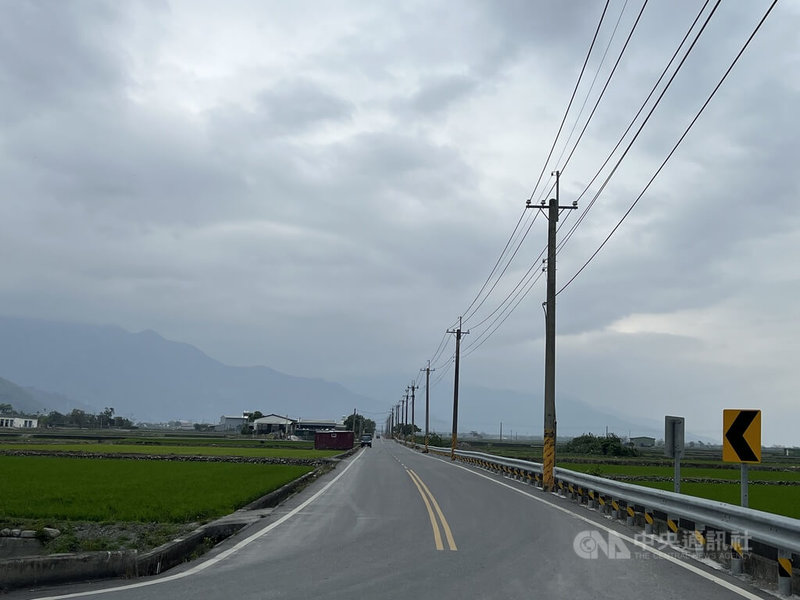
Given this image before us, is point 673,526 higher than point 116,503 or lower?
higher

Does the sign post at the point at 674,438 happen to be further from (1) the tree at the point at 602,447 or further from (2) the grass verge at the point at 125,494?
(1) the tree at the point at 602,447

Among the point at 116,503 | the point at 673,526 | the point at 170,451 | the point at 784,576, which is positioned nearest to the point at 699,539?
the point at 673,526

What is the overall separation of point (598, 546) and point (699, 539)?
1635mm

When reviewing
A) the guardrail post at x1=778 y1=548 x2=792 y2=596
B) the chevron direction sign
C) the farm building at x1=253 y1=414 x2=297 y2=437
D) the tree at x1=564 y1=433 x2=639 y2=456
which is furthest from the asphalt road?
the farm building at x1=253 y1=414 x2=297 y2=437

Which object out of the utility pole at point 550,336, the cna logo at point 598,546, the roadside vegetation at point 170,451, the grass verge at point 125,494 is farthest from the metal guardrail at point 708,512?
the roadside vegetation at point 170,451

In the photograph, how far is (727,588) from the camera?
9273 mm

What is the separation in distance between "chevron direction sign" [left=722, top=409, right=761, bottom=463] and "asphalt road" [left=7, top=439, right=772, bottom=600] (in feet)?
5.91

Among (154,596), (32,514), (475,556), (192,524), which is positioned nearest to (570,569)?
(475,556)

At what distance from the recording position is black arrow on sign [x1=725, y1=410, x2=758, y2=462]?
11.4m

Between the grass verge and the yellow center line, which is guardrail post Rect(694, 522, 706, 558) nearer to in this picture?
the yellow center line

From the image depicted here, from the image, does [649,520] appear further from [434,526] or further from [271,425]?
[271,425]

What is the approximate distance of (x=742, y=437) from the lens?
11430 millimetres

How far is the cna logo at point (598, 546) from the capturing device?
1170 centimetres

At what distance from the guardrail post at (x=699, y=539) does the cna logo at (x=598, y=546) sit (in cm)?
109
